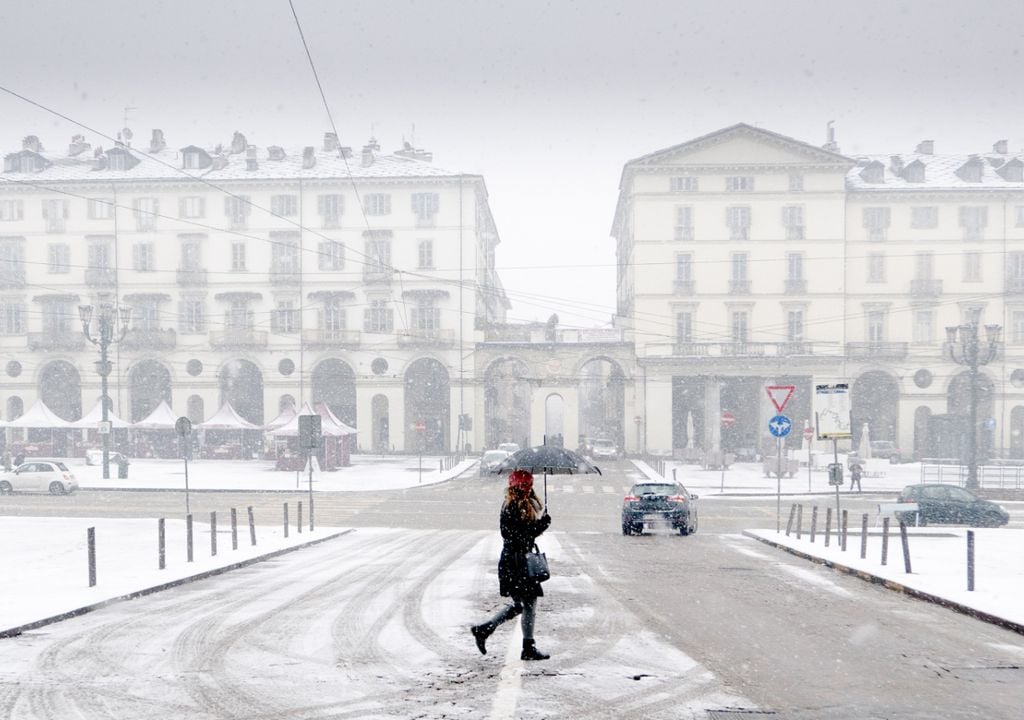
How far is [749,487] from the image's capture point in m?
43.6

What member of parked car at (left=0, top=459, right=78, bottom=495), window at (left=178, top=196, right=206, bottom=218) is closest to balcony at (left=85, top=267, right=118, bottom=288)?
window at (left=178, top=196, right=206, bottom=218)

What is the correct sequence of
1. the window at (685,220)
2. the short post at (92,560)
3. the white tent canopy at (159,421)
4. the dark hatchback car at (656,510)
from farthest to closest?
the window at (685,220), the white tent canopy at (159,421), the dark hatchback car at (656,510), the short post at (92,560)

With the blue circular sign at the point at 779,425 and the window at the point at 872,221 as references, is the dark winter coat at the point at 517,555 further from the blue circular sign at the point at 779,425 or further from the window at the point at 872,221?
the window at the point at 872,221

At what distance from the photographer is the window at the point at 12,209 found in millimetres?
67500

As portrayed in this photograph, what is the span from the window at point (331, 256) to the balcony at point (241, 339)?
6.00 m

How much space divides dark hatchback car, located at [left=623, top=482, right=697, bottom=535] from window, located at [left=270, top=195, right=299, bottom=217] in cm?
4814

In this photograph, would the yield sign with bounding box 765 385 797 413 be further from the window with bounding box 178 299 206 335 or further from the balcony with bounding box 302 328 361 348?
the window with bounding box 178 299 206 335

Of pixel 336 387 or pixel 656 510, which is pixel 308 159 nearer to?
pixel 336 387

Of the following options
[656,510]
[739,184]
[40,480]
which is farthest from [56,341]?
[656,510]

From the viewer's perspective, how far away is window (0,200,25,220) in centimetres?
6750

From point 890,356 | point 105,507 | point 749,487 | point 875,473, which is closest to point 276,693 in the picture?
point 105,507

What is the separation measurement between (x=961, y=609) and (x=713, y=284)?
177 feet

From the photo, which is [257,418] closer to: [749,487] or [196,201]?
[196,201]

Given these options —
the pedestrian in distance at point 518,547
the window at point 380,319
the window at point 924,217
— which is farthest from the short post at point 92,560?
the window at point 924,217
